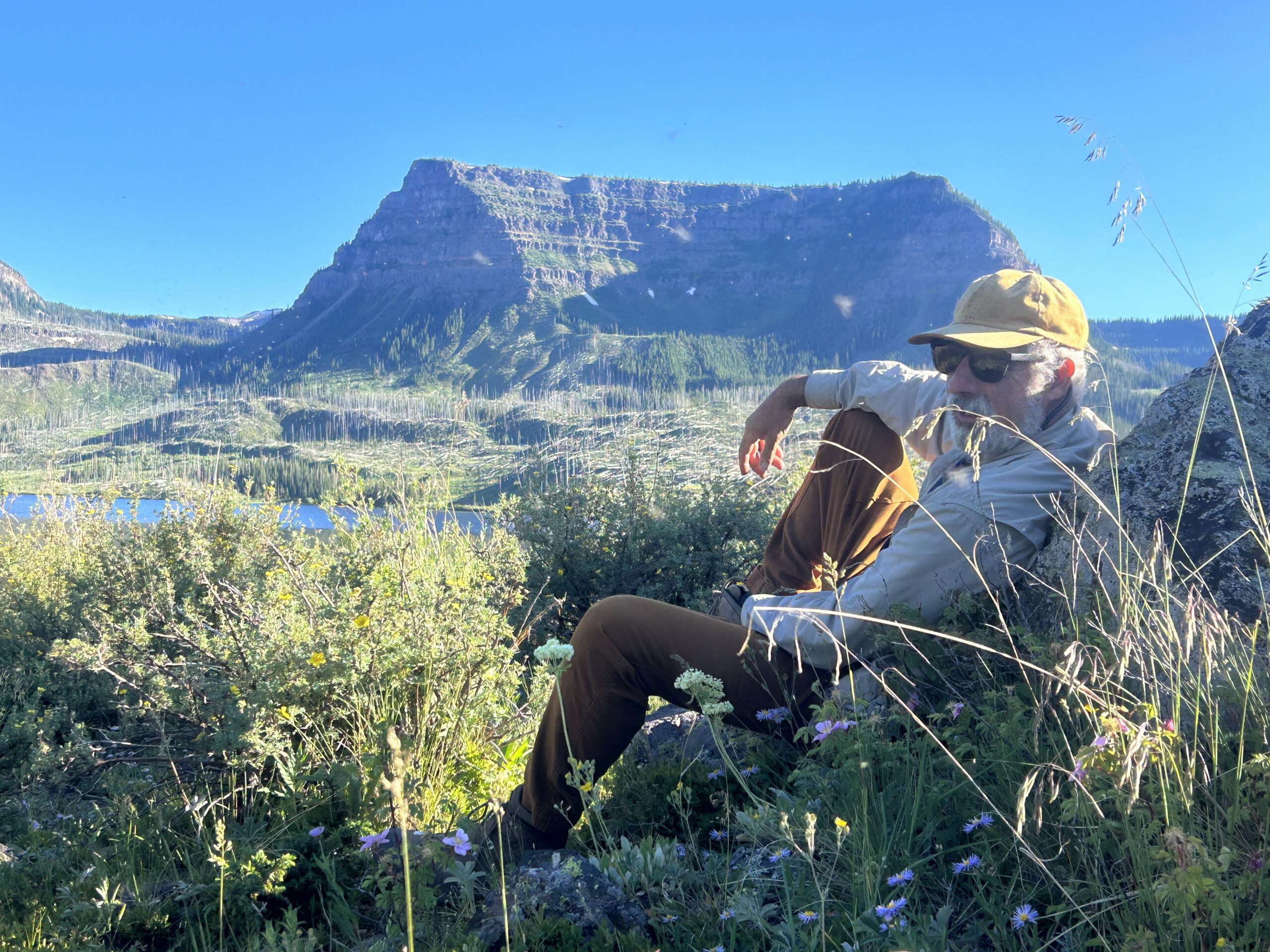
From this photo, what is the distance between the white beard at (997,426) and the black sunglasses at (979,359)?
0.27ft

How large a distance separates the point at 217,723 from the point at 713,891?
1.96 metres

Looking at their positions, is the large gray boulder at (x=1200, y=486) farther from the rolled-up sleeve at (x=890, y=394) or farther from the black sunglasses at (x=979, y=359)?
the rolled-up sleeve at (x=890, y=394)

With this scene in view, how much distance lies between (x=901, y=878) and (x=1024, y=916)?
0.81ft

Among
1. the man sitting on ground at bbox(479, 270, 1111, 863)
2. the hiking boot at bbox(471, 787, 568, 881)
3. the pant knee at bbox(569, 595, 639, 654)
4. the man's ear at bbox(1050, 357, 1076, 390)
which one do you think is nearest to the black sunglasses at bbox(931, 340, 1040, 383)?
the man sitting on ground at bbox(479, 270, 1111, 863)

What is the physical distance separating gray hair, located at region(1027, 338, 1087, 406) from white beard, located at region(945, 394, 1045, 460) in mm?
61

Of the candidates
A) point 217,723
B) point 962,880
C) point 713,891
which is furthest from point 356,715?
point 962,880

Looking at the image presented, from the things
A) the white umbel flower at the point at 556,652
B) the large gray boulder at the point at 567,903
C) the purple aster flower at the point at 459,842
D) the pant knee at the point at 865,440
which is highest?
the pant knee at the point at 865,440

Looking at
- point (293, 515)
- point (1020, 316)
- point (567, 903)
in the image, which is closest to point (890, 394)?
point (1020, 316)

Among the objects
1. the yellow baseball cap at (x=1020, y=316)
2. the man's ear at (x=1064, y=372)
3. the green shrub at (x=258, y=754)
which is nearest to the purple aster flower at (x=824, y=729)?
the green shrub at (x=258, y=754)

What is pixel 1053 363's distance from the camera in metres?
2.95

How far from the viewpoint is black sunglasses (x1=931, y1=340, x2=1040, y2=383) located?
293cm

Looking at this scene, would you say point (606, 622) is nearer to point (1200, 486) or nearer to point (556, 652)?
point (556, 652)

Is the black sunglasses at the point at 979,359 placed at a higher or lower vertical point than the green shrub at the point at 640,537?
higher

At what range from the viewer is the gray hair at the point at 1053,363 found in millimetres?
2926
